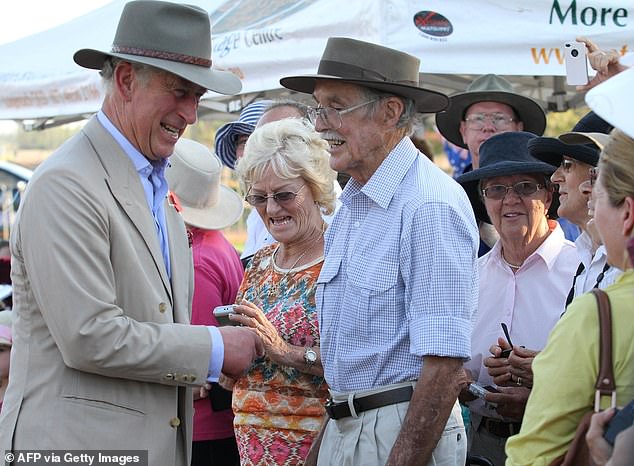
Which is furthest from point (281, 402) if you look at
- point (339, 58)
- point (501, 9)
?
point (501, 9)

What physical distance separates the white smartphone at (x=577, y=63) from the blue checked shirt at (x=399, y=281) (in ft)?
3.12

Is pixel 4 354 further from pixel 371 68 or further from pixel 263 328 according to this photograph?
pixel 371 68

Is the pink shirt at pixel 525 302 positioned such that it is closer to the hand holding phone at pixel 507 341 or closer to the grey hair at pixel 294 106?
the hand holding phone at pixel 507 341

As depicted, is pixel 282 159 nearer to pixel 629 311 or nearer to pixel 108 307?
pixel 108 307

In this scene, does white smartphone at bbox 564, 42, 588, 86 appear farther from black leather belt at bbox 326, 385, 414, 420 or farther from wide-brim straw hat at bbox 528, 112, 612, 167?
black leather belt at bbox 326, 385, 414, 420

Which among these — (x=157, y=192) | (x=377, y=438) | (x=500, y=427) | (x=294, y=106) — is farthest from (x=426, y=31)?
(x=377, y=438)

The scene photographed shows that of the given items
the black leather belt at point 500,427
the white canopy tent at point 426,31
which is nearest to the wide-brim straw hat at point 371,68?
the black leather belt at point 500,427

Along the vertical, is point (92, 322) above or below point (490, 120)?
above

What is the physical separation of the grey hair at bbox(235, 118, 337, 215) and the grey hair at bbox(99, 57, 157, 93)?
A: 928 millimetres

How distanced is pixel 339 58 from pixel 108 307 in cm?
124

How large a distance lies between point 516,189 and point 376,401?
5.11 ft

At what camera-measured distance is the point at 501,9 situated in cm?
555

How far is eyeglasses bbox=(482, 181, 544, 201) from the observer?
4180 mm

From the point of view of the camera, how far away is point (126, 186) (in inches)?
114
